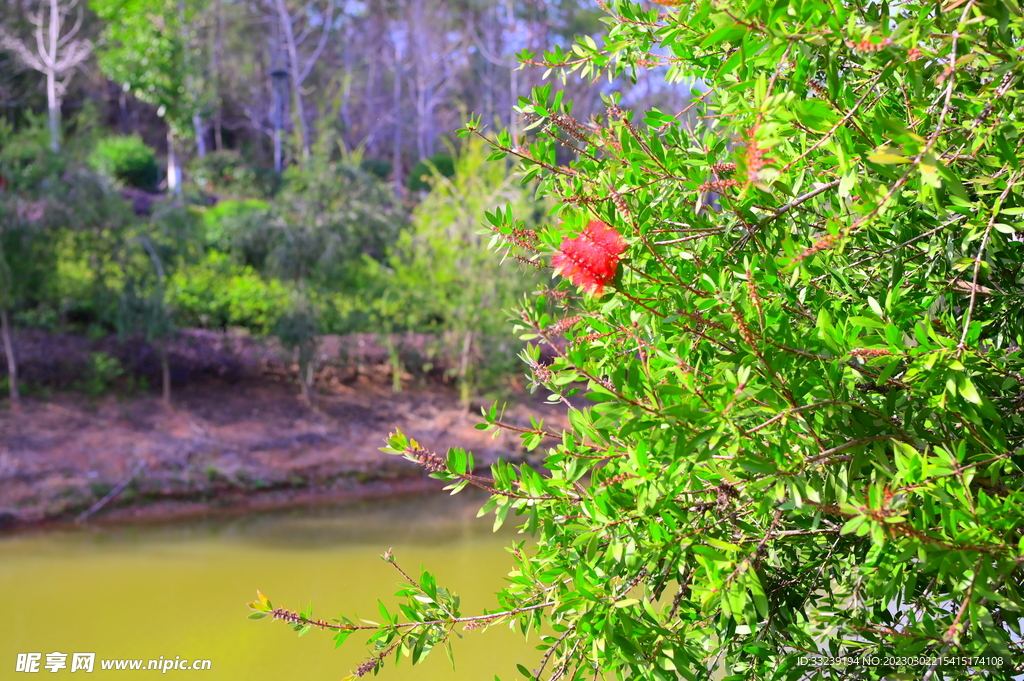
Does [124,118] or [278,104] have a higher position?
[278,104]

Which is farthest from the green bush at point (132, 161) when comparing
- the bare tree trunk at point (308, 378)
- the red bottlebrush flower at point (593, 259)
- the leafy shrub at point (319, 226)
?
the red bottlebrush flower at point (593, 259)

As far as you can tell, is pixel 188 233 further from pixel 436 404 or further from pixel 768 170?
pixel 768 170

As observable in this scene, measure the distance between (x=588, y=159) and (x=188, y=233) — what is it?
894 cm

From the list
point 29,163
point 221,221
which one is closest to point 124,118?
point 221,221

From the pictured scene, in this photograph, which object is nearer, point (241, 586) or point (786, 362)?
point (786, 362)

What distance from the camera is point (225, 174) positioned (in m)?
21.2

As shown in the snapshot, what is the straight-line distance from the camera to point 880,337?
123 cm

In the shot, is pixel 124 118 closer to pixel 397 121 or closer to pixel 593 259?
pixel 397 121

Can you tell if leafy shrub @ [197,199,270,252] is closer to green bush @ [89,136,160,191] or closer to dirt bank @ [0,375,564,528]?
dirt bank @ [0,375,564,528]

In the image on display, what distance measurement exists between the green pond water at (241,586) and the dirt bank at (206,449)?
499 mm

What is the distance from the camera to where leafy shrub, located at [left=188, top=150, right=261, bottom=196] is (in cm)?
1920

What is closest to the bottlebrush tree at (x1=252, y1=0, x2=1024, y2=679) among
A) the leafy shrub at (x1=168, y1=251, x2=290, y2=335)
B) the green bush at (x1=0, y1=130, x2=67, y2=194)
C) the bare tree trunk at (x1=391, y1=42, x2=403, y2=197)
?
the green bush at (x1=0, y1=130, x2=67, y2=194)

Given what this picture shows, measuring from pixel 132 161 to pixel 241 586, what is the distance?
16.7 m

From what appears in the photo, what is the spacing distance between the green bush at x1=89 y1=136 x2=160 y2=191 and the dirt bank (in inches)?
435
